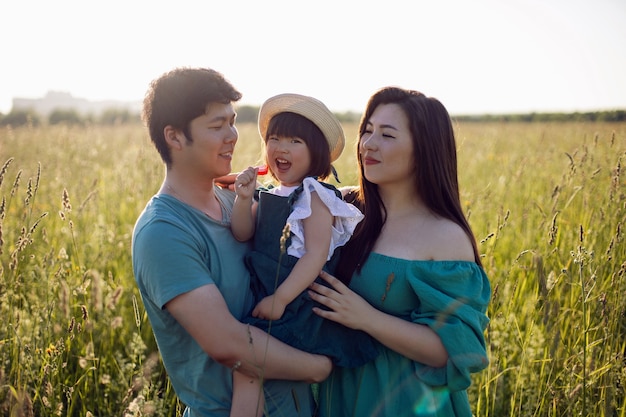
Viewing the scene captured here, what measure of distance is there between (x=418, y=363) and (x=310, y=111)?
117 cm

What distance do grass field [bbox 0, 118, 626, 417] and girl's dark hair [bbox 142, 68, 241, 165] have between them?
0.50 meters

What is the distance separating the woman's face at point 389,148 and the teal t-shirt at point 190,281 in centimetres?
69

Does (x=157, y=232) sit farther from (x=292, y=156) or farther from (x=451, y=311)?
(x=451, y=311)

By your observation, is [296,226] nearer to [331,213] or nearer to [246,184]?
[331,213]

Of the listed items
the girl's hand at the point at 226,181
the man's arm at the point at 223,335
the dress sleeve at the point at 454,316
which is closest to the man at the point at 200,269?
the man's arm at the point at 223,335

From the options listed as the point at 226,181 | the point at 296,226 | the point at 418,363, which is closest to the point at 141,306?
the point at 226,181

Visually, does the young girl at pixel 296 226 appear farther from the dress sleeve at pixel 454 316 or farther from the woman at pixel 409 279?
the dress sleeve at pixel 454 316

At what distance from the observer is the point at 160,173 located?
424 cm

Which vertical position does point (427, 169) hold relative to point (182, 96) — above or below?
below

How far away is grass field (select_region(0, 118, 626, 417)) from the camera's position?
2.11 m

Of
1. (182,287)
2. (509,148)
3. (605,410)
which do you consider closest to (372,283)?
(182,287)

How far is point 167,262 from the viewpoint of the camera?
1.82 metres

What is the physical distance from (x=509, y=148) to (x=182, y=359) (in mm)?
7558

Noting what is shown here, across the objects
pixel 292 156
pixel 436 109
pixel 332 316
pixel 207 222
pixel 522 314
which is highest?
pixel 436 109
